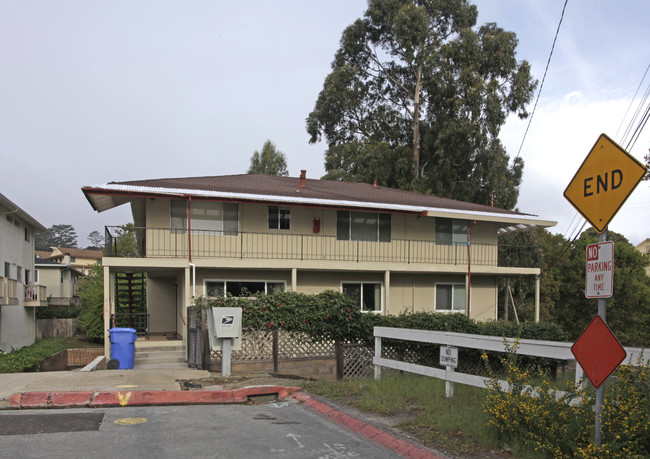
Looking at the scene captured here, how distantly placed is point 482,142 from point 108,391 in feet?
94.1

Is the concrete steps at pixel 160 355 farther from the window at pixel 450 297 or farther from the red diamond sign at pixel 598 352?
the red diamond sign at pixel 598 352

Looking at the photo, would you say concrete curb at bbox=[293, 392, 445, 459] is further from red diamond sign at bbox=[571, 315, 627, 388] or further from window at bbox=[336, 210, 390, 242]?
window at bbox=[336, 210, 390, 242]

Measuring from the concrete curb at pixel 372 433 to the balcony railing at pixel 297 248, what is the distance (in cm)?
1037

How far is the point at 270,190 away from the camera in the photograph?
20.5m

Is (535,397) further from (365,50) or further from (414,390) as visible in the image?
(365,50)

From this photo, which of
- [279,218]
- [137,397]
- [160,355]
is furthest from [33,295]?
[137,397]

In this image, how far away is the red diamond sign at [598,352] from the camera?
482 centimetres

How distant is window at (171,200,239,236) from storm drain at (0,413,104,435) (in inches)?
438

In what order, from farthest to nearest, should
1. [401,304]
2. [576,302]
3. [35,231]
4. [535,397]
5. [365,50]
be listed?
1. [365,50]
2. [576,302]
3. [35,231]
4. [401,304]
5. [535,397]

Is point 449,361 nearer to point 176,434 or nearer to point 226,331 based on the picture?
point 176,434

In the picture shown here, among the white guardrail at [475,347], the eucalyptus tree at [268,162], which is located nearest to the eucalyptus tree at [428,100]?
the eucalyptus tree at [268,162]

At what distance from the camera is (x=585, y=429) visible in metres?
5.27

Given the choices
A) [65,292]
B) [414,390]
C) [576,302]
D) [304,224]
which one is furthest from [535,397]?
[65,292]

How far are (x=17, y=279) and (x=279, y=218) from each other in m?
15.0
